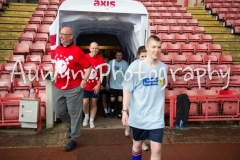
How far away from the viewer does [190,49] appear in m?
7.91

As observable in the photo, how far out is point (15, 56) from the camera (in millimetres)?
6738

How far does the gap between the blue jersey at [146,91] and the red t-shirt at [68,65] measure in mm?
1200

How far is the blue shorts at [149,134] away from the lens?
248 centimetres

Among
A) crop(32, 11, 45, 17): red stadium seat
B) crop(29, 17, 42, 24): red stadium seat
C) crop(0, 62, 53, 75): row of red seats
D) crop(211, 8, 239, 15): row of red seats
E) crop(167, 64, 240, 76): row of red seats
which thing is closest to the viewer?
crop(0, 62, 53, 75): row of red seats

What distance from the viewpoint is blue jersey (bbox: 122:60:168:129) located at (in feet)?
8.08

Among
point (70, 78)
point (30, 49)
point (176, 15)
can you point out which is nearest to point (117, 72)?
point (70, 78)

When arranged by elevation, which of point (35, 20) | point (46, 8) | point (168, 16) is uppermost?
point (46, 8)

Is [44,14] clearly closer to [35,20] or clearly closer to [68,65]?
[35,20]

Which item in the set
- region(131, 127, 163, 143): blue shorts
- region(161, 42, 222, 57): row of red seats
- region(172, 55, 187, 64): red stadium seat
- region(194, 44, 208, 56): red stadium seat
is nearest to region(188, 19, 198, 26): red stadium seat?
region(161, 42, 222, 57): row of red seats

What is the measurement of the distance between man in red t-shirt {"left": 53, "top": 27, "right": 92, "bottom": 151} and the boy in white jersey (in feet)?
3.70

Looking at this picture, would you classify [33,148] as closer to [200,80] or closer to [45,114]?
[45,114]

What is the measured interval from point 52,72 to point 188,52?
5.16 m

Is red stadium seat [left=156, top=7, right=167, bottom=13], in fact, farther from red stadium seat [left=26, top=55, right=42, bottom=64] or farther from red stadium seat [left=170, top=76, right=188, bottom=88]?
red stadium seat [left=26, top=55, right=42, bottom=64]

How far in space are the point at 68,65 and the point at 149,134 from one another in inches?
63.1
